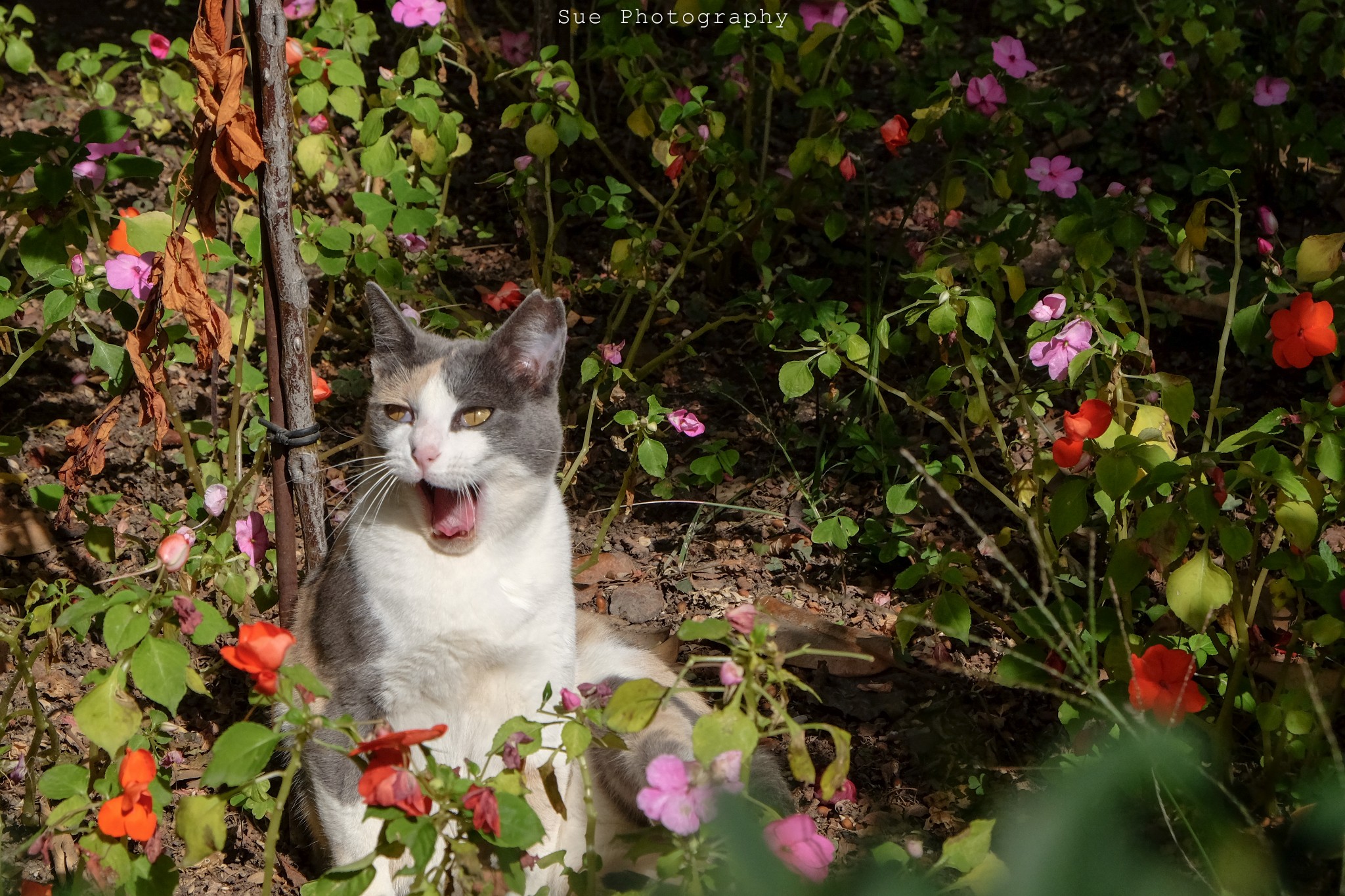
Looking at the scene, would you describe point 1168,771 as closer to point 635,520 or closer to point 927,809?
point 927,809

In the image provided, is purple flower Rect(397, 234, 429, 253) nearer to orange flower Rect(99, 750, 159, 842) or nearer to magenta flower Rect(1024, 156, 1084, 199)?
magenta flower Rect(1024, 156, 1084, 199)

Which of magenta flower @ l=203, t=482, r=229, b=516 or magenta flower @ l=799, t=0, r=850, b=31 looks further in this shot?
magenta flower @ l=799, t=0, r=850, b=31

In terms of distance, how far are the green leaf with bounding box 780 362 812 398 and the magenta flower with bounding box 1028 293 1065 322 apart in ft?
1.80

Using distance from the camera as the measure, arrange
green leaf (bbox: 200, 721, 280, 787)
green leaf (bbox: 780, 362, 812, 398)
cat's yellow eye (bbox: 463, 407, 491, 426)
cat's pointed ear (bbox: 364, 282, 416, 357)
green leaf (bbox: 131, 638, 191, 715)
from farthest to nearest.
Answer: green leaf (bbox: 780, 362, 812, 398) < cat's pointed ear (bbox: 364, 282, 416, 357) < cat's yellow eye (bbox: 463, 407, 491, 426) < green leaf (bbox: 131, 638, 191, 715) < green leaf (bbox: 200, 721, 280, 787)

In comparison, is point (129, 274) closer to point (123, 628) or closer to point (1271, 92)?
point (123, 628)

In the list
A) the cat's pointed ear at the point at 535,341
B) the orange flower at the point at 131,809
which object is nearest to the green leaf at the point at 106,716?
the orange flower at the point at 131,809

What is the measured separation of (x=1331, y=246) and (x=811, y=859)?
1633 millimetres

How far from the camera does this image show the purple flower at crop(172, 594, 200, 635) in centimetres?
193

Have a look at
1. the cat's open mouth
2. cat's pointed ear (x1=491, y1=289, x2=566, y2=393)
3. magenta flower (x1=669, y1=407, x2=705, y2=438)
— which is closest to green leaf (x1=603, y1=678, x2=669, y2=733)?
the cat's open mouth

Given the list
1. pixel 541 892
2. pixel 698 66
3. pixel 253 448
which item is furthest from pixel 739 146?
pixel 541 892

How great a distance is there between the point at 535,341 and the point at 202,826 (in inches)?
48.3

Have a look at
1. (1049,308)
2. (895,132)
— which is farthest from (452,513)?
(895,132)

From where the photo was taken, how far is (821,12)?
349 cm

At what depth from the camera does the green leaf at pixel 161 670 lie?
1676mm
